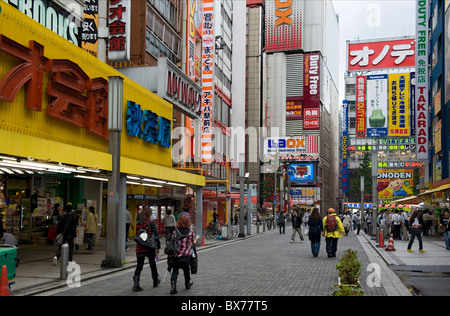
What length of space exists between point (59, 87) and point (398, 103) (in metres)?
73.4

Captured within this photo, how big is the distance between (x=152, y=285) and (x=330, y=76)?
4854 inches

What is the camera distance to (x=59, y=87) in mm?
16203

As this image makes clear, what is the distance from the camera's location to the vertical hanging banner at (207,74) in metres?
41.9

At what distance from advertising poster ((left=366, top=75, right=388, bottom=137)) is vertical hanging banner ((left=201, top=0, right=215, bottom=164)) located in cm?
4646

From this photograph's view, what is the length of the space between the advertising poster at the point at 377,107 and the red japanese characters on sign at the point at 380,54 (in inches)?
669

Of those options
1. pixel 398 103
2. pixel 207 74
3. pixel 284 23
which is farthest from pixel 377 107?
pixel 207 74

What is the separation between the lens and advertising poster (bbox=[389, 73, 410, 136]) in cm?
8169

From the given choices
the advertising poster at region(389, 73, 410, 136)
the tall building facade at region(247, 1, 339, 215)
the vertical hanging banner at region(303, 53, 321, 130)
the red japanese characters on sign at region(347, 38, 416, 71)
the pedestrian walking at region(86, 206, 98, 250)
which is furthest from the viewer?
the vertical hanging banner at region(303, 53, 321, 130)

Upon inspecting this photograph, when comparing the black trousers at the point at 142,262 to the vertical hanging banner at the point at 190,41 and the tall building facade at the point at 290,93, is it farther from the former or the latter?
the tall building facade at the point at 290,93

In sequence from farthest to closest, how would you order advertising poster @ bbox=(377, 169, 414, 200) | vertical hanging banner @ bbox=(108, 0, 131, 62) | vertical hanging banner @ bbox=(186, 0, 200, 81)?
advertising poster @ bbox=(377, 169, 414, 200) < vertical hanging banner @ bbox=(186, 0, 200, 81) < vertical hanging banner @ bbox=(108, 0, 131, 62)

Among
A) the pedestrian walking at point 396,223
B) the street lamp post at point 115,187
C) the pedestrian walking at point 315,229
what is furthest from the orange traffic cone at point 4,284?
the pedestrian walking at point 396,223

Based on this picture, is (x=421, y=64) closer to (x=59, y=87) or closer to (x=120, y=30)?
(x=120, y=30)

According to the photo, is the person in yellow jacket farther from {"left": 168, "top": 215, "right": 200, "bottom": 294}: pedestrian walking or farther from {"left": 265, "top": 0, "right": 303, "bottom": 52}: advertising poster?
{"left": 265, "top": 0, "right": 303, "bottom": 52}: advertising poster

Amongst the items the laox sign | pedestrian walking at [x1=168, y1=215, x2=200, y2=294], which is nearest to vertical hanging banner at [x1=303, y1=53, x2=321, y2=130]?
the laox sign
